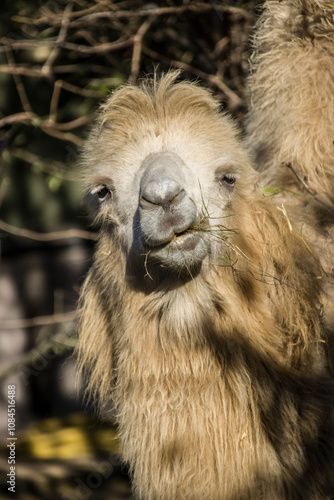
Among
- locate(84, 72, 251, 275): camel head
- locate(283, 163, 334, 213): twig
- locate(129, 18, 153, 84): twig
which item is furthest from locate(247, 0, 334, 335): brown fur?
locate(129, 18, 153, 84): twig

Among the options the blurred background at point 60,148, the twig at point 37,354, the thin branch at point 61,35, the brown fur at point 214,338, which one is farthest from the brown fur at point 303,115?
the twig at point 37,354

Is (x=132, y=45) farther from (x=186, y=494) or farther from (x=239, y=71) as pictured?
(x=186, y=494)

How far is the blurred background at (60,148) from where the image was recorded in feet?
15.2

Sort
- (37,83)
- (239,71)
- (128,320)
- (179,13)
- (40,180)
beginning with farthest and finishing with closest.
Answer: (40,180)
(37,83)
(239,71)
(179,13)
(128,320)

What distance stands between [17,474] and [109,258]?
2820mm

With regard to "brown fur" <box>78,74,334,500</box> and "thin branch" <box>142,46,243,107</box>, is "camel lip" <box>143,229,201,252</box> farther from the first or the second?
"thin branch" <box>142,46,243,107</box>

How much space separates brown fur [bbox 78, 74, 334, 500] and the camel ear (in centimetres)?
25

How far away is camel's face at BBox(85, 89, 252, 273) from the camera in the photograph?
86.0 inches

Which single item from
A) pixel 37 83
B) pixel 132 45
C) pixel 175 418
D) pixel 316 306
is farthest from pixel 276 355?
pixel 37 83

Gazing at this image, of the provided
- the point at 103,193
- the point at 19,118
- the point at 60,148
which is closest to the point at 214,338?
the point at 103,193

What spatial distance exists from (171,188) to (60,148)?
377 cm

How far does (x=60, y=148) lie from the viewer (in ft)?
18.5

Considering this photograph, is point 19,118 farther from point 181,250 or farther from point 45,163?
point 181,250

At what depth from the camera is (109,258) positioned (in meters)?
2.72
